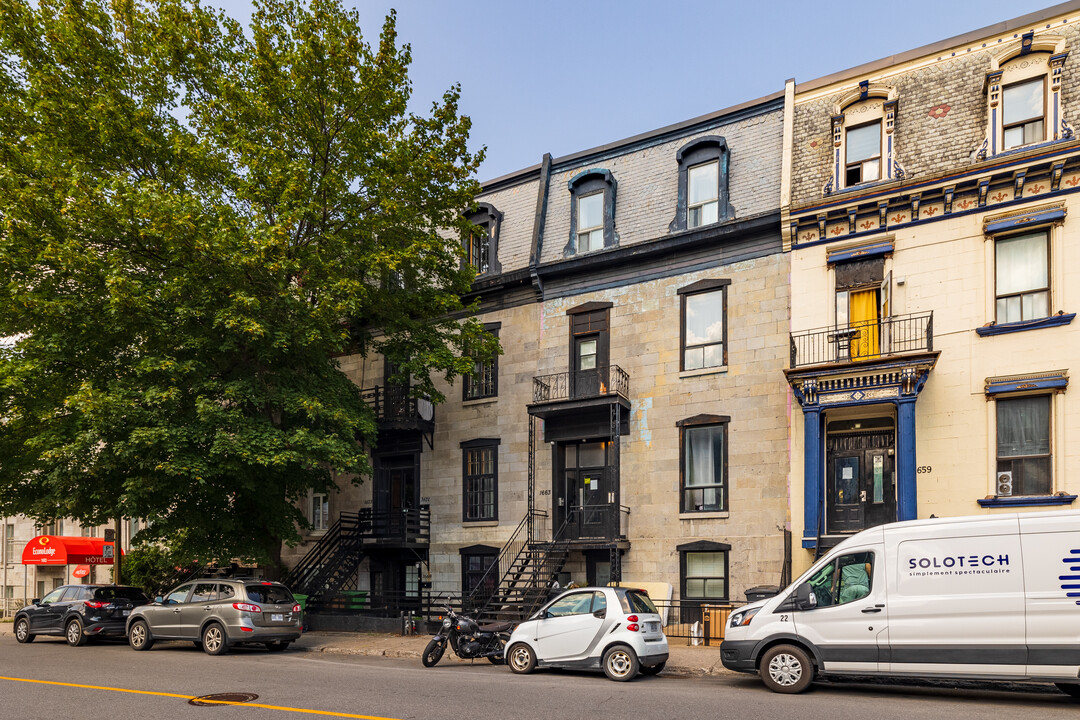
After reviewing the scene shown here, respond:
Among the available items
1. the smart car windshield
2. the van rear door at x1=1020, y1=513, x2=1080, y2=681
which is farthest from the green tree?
the van rear door at x1=1020, y1=513, x2=1080, y2=681

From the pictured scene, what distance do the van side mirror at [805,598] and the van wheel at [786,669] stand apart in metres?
0.60

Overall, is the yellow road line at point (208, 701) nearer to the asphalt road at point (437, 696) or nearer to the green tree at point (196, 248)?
the asphalt road at point (437, 696)

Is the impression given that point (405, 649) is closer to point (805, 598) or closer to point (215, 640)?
point (215, 640)

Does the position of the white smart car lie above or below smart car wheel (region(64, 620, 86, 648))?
above

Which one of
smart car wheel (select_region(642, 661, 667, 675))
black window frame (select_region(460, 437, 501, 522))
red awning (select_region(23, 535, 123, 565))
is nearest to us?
smart car wheel (select_region(642, 661, 667, 675))

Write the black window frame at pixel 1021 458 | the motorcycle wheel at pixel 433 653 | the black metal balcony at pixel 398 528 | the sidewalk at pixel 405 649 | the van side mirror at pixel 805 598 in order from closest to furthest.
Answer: the van side mirror at pixel 805 598 < the sidewalk at pixel 405 649 < the motorcycle wheel at pixel 433 653 < the black window frame at pixel 1021 458 < the black metal balcony at pixel 398 528

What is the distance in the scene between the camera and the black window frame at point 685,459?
20.1m

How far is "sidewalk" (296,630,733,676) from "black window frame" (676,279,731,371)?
6863mm

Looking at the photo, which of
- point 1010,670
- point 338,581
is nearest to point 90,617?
point 338,581

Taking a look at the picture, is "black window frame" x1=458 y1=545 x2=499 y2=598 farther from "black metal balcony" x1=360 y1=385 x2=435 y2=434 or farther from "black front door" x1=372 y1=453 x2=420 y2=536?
"black metal balcony" x1=360 y1=385 x2=435 y2=434

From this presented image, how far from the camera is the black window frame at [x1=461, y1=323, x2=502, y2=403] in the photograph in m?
24.5

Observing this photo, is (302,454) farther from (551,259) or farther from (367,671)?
(551,259)

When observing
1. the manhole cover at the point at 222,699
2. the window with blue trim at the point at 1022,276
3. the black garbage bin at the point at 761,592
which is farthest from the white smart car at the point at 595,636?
the window with blue trim at the point at 1022,276

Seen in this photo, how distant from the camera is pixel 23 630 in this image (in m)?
21.4
